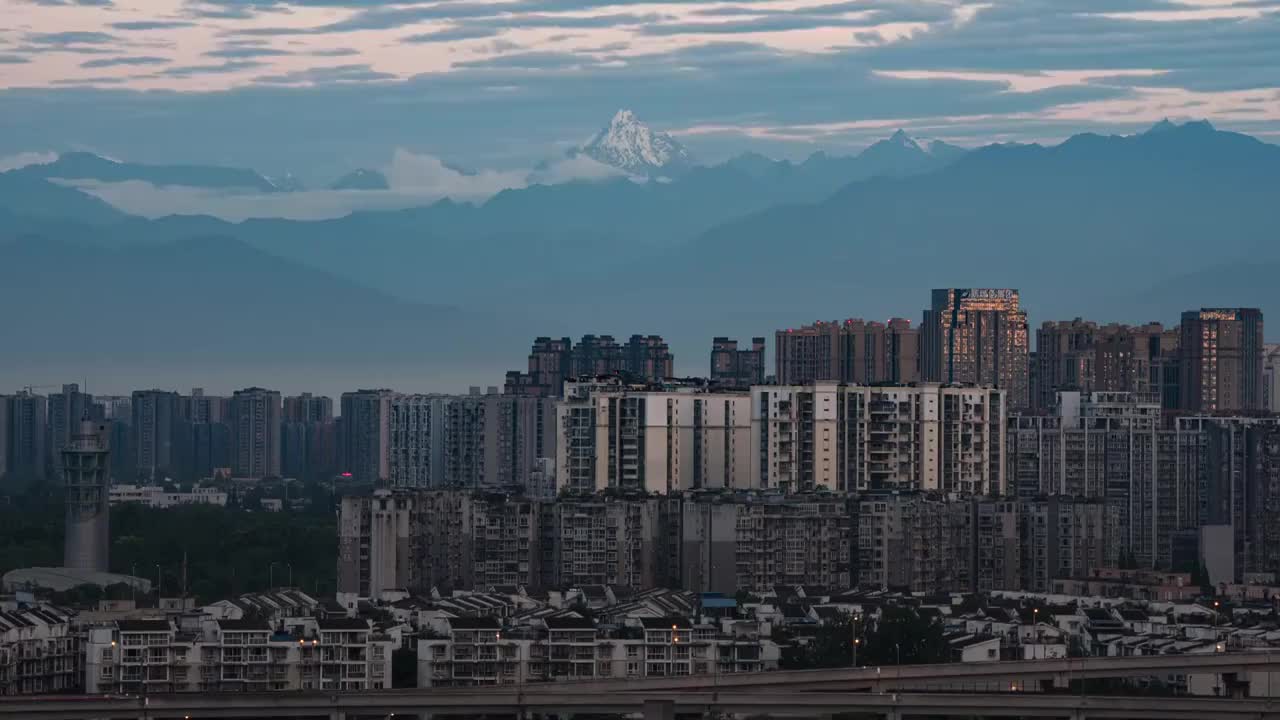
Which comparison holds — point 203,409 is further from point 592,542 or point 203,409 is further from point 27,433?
point 592,542

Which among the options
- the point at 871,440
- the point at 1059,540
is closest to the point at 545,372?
the point at 871,440

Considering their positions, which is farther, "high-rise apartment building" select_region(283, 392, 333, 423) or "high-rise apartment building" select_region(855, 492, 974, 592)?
"high-rise apartment building" select_region(283, 392, 333, 423)

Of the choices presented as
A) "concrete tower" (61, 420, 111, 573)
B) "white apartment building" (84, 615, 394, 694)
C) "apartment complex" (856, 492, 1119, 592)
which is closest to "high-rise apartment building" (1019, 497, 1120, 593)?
"apartment complex" (856, 492, 1119, 592)

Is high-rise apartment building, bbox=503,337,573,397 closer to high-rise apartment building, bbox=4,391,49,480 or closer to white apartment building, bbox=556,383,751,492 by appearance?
high-rise apartment building, bbox=4,391,49,480

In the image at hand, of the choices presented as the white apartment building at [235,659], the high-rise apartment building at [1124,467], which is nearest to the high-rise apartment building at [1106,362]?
the high-rise apartment building at [1124,467]

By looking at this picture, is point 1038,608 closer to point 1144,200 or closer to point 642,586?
point 642,586

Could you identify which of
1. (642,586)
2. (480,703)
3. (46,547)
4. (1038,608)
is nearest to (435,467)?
(46,547)
